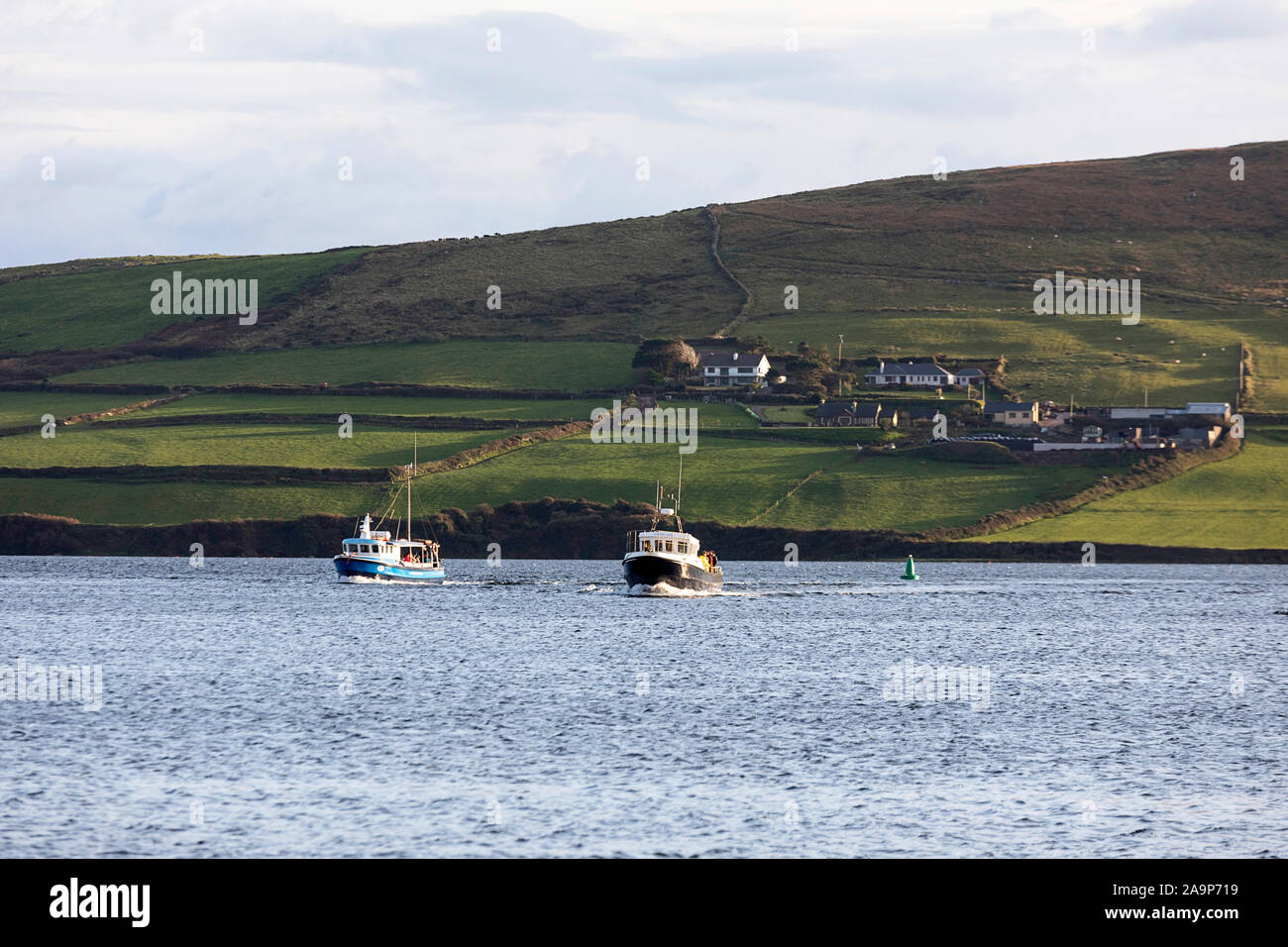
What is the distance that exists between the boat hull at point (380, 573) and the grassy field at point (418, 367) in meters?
57.6

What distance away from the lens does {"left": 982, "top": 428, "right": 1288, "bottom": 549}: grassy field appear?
122125 mm

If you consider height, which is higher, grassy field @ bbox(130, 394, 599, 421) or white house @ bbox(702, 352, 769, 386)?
white house @ bbox(702, 352, 769, 386)

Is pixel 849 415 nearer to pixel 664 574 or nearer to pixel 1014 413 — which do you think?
→ pixel 1014 413

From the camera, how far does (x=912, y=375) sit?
170 metres

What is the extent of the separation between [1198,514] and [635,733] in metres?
96.8

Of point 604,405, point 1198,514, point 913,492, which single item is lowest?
point 1198,514

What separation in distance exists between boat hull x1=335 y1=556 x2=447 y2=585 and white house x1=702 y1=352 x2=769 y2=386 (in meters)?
67.2

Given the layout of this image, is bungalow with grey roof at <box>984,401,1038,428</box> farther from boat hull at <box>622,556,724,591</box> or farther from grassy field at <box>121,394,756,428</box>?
boat hull at <box>622,556,724,591</box>

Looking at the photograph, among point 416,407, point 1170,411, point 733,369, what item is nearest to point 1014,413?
point 1170,411

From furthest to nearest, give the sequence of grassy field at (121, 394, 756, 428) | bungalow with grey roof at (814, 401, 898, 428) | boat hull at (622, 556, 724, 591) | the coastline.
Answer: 1. bungalow with grey roof at (814, 401, 898, 428)
2. grassy field at (121, 394, 756, 428)
3. the coastline
4. boat hull at (622, 556, 724, 591)

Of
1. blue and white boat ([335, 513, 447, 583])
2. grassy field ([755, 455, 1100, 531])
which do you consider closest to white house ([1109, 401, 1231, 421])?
grassy field ([755, 455, 1100, 531])

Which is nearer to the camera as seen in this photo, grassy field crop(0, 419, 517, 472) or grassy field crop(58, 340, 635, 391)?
grassy field crop(0, 419, 517, 472)

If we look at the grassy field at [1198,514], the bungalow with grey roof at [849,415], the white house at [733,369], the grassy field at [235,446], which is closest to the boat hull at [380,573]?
the grassy field at [235,446]
